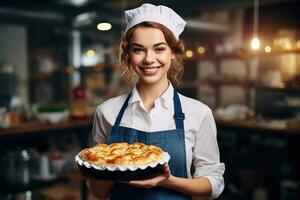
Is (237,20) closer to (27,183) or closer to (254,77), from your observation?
(254,77)

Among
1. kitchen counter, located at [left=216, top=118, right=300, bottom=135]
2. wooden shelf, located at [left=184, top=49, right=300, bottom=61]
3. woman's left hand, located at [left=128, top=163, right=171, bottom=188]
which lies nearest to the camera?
woman's left hand, located at [left=128, top=163, right=171, bottom=188]

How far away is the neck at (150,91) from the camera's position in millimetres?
1095

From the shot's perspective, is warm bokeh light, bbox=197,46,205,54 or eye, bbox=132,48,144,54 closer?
eye, bbox=132,48,144,54

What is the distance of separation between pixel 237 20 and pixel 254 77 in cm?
68

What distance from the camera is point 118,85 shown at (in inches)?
171

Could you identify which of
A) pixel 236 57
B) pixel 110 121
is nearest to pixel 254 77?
pixel 236 57

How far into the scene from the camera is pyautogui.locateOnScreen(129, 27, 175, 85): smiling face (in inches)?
39.6

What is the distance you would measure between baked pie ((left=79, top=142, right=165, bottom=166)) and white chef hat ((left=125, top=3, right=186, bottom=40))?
321 millimetres

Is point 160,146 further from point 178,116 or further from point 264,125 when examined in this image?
point 264,125

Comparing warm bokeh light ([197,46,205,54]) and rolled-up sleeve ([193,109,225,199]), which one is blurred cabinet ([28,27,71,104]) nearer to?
warm bokeh light ([197,46,205,54])

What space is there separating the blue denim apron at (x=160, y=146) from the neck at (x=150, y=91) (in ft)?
0.15

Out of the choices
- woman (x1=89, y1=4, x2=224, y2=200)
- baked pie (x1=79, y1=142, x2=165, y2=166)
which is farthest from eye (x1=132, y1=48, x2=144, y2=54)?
baked pie (x1=79, y1=142, x2=165, y2=166)

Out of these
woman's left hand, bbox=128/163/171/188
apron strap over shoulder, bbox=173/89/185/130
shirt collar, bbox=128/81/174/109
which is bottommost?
woman's left hand, bbox=128/163/171/188

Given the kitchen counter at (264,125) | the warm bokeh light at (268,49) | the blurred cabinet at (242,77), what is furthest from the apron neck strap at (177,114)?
the warm bokeh light at (268,49)
